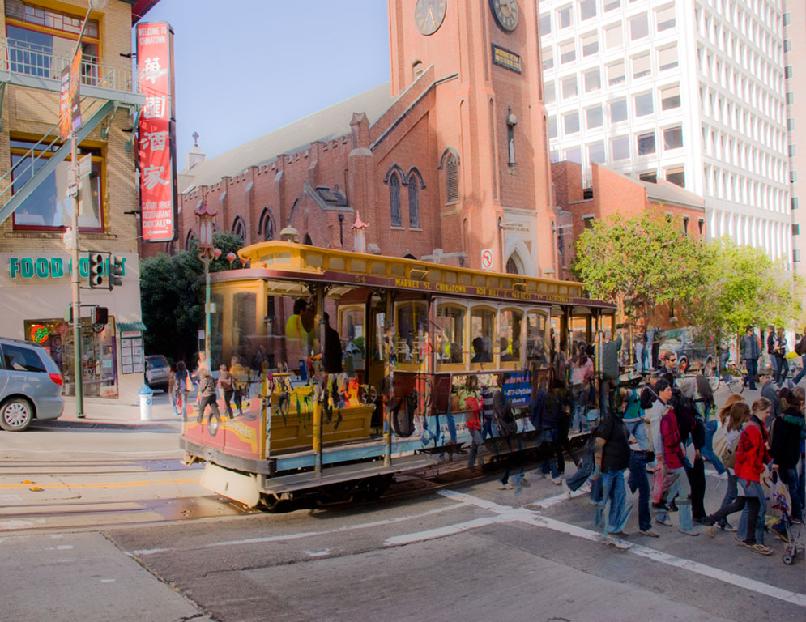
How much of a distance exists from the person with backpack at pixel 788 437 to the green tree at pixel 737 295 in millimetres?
30939

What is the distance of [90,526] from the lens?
7.75 m

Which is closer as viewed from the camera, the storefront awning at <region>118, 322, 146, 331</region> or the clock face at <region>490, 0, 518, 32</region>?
the storefront awning at <region>118, 322, 146, 331</region>

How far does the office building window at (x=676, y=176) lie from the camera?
5242 centimetres

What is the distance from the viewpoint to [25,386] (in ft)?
47.0

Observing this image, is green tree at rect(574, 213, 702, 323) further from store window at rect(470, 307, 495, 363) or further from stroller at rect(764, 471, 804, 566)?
stroller at rect(764, 471, 804, 566)

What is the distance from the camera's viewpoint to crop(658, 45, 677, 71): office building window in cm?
5341

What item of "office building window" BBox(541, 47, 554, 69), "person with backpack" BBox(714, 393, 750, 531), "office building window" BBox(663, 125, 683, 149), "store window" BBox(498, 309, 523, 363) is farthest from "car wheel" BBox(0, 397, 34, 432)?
"office building window" BBox(541, 47, 554, 69)

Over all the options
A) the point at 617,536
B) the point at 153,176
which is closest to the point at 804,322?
the point at 153,176

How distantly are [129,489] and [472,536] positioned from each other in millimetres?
4866

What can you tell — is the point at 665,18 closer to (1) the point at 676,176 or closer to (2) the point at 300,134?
(1) the point at 676,176

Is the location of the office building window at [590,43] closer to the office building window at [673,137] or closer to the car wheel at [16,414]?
the office building window at [673,137]

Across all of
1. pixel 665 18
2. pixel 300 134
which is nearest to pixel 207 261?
pixel 300 134

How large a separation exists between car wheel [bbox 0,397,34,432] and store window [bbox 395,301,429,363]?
8.76 meters

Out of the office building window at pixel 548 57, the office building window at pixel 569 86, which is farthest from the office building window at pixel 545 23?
the office building window at pixel 569 86
